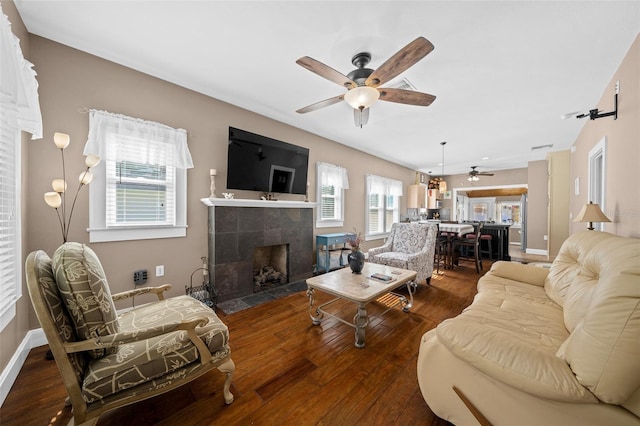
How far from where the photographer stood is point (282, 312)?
2756 mm

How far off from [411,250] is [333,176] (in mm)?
2069

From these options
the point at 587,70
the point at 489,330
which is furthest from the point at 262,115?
the point at 587,70

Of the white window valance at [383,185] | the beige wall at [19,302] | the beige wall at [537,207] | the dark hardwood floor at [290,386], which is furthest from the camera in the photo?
the beige wall at [537,207]

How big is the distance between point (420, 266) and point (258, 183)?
2720 mm

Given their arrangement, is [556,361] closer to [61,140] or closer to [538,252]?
[61,140]

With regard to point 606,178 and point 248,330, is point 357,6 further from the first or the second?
point 606,178

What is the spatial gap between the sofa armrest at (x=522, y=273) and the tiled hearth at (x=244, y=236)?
2.68 meters

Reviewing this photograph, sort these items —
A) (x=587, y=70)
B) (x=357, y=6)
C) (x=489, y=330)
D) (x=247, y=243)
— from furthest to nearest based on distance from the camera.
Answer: (x=247, y=243)
(x=587, y=70)
(x=357, y=6)
(x=489, y=330)

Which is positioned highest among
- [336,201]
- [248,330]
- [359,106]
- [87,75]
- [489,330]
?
[87,75]

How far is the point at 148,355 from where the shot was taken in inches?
49.7

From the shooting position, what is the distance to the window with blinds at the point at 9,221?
1.57 meters

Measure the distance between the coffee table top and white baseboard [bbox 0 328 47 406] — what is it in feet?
7.16

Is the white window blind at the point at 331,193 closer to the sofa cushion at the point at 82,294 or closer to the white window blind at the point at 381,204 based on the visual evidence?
the white window blind at the point at 381,204

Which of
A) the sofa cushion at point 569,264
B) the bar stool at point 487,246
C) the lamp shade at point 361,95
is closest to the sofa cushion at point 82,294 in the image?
the lamp shade at point 361,95
